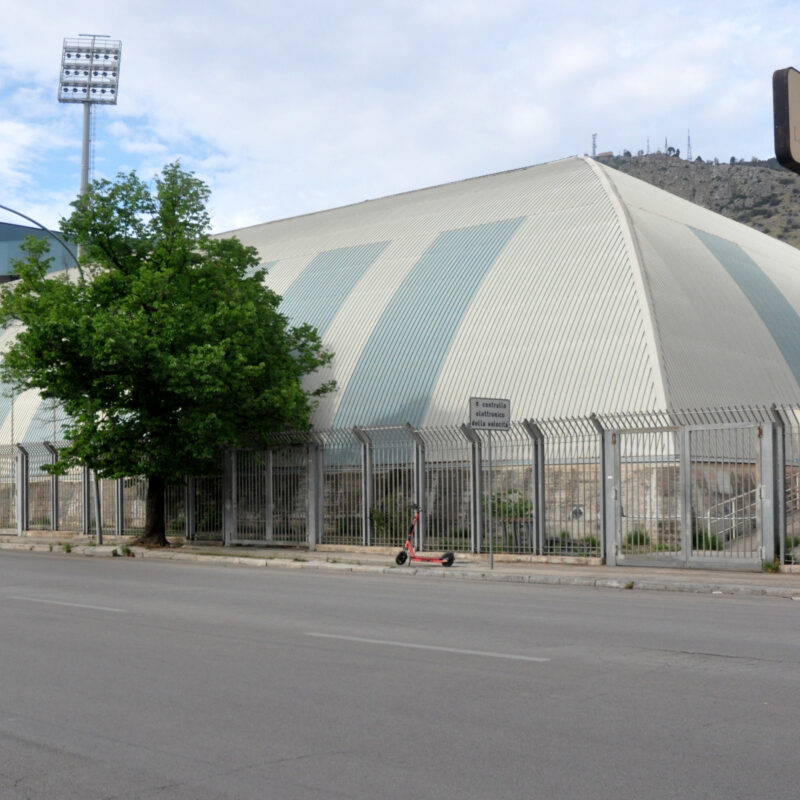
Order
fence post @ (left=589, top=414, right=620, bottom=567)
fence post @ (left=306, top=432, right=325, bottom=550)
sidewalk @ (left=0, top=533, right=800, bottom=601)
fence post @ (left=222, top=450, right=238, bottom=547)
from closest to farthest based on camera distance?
sidewalk @ (left=0, top=533, right=800, bottom=601) → fence post @ (left=589, top=414, right=620, bottom=567) → fence post @ (left=306, top=432, right=325, bottom=550) → fence post @ (left=222, top=450, right=238, bottom=547)

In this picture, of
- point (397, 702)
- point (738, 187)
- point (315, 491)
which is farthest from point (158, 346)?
point (738, 187)

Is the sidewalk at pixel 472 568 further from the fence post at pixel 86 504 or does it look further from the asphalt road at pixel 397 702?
the asphalt road at pixel 397 702

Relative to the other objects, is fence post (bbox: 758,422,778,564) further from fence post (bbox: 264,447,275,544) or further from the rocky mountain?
the rocky mountain

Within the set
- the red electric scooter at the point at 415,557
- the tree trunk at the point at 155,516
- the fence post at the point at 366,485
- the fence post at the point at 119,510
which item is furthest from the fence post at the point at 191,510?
the red electric scooter at the point at 415,557

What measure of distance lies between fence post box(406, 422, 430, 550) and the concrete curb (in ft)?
6.85

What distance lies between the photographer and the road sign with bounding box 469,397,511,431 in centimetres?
1966

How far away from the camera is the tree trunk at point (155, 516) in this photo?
92.3ft

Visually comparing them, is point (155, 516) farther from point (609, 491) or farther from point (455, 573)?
point (609, 491)

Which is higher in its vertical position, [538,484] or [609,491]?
[538,484]

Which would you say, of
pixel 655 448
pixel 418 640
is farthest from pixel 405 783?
pixel 655 448

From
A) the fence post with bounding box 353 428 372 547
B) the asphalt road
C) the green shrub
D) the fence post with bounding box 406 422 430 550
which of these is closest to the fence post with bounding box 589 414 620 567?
the green shrub

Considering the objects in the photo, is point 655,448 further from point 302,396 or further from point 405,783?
point 405,783

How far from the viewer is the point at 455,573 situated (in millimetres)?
19703

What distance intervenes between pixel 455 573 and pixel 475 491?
12.0 feet
